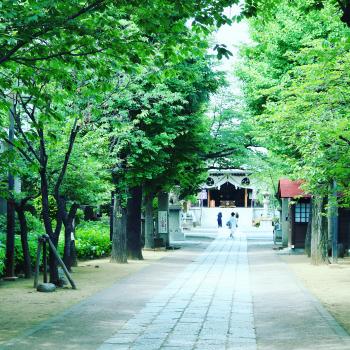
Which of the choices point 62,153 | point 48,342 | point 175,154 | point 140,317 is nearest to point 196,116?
point 175,154

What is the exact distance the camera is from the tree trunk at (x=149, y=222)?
33.7m

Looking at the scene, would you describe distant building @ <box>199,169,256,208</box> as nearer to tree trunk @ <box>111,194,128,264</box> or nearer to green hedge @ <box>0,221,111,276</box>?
green hedge @ <box>0,221,111,276</box>

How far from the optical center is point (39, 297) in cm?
1424

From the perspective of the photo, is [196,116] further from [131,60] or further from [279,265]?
[131,60]

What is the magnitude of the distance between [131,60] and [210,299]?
6.13 m

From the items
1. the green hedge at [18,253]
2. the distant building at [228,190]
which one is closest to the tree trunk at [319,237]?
the green hedge at [18,253]

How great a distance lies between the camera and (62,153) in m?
17.3

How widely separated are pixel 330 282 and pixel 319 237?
5649 mm

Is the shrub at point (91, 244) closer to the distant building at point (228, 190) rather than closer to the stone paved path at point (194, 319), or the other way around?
the stone paved path at point (194, 319)

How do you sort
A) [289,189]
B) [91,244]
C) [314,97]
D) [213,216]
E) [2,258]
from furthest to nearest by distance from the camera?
1. [213,216]
2. [289,189]
3. [91,244]
4. [2,258]
5. [314,97]

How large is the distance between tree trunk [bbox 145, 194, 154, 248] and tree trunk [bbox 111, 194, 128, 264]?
29.2ft

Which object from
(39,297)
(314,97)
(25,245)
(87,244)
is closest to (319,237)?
(87,244)

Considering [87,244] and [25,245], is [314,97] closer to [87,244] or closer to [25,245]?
[25,245]

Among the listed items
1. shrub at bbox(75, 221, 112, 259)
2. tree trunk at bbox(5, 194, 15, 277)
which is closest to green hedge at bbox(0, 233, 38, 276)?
tree trunk at bbox(5, 194, 15, 277)
